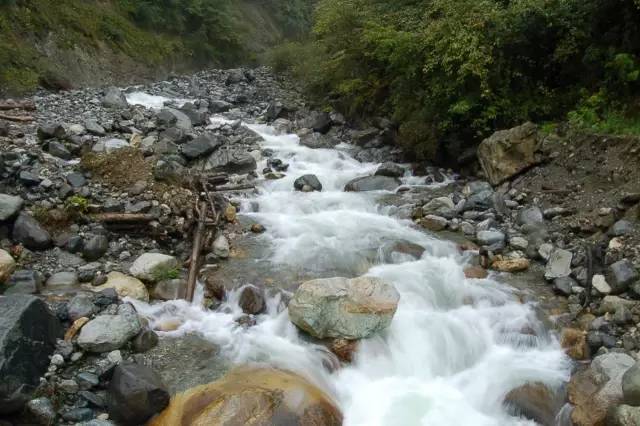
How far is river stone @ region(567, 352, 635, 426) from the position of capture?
4918 millimetres

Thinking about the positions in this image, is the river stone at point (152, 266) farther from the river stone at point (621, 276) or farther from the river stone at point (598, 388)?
the river stone at point (621, 276)

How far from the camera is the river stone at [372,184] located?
11648 mm

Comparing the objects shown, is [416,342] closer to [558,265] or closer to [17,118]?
[558,265]

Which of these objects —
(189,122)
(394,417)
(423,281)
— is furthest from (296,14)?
(394,417)

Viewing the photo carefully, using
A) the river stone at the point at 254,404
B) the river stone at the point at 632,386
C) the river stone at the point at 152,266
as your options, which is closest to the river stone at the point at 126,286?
the river stone at the point at 152,266

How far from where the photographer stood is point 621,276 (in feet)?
21.8

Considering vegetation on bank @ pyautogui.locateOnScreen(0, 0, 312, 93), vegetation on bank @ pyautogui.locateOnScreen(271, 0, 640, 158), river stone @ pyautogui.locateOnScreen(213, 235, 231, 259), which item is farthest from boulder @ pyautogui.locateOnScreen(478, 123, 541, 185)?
vegetation on bank @ pyautogui.locateOnScreen(0, 0, 312, 93)

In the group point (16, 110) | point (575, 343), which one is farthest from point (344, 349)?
point (16, 110)

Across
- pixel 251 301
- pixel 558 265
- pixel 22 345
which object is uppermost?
pixel 558 265

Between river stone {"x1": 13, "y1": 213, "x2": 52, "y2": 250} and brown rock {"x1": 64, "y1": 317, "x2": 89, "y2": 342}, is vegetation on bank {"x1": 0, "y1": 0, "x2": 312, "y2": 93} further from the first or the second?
brown rock {"x1": 64, "y1": 317, "x2": 89, "y2": 342}

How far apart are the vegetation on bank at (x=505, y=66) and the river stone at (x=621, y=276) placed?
3.23 m

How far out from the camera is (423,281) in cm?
769

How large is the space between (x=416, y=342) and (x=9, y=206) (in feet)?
19.5

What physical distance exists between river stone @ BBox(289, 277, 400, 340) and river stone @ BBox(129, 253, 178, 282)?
2.05 meters
